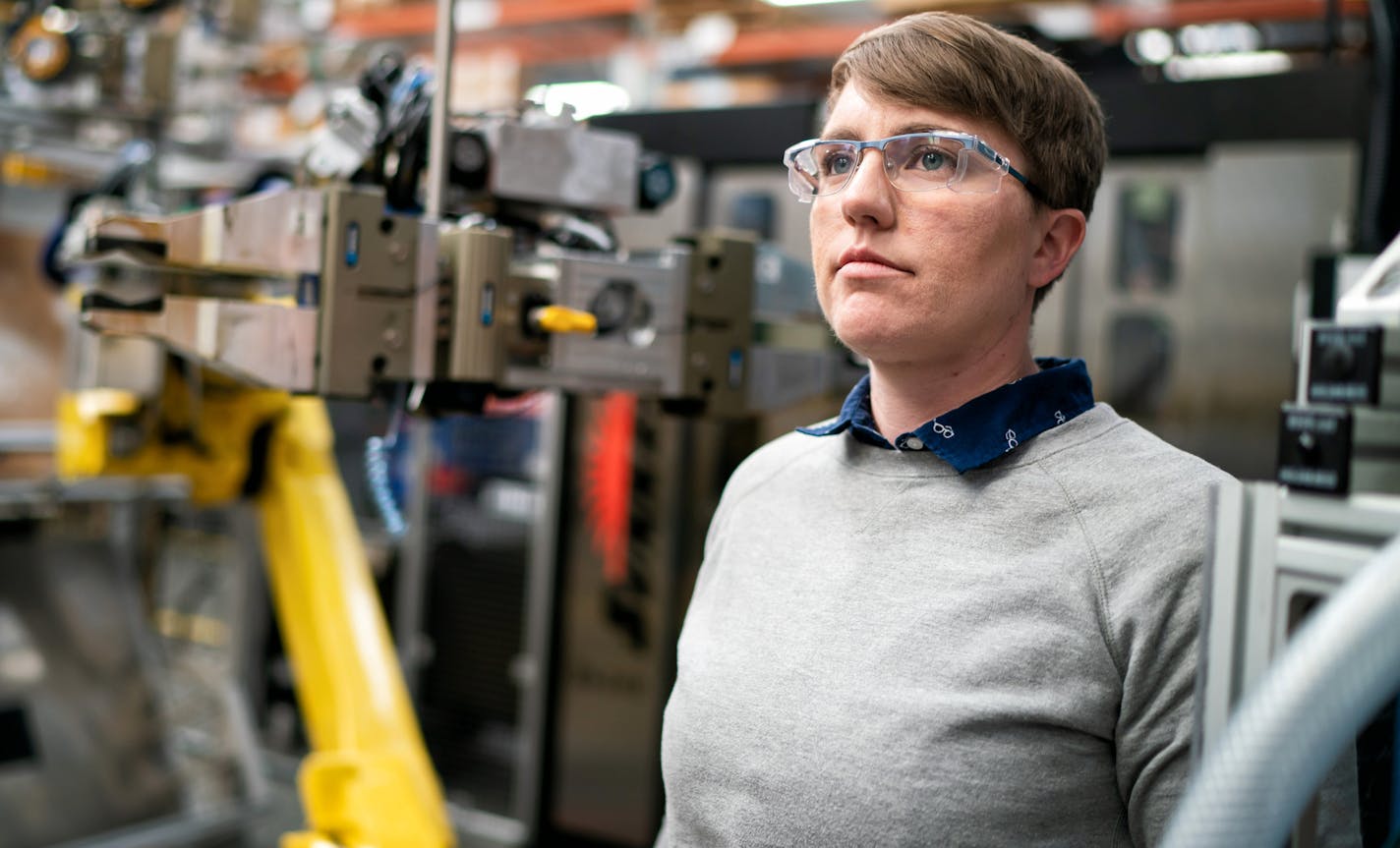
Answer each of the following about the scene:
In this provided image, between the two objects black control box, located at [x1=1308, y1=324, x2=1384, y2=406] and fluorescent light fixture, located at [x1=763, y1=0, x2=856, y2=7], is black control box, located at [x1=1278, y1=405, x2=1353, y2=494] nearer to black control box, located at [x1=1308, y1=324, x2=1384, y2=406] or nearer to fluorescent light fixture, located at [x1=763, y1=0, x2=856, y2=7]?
black control box, located at [x1=1308, y1=324, x2=1384, y2=406]

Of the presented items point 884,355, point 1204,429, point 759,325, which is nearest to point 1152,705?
point 884,355

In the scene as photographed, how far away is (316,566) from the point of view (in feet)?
8.93

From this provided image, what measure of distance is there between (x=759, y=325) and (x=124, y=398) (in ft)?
5.08

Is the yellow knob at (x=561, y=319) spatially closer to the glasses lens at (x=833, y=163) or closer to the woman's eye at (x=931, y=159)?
the glasses lens at (x=833, y=163)

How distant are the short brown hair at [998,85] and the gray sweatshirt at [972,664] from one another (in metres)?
0.26

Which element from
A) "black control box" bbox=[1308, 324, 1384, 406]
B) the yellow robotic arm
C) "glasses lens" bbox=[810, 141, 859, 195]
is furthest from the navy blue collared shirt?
the yellow robotic arm

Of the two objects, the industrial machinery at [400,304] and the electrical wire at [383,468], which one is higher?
the industrial machinery at [400,304]

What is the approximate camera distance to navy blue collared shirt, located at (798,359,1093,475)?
1213 mm

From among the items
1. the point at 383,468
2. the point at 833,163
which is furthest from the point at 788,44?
the point at 833,163

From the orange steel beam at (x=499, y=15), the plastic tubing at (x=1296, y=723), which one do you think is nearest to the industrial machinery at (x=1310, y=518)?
the plastic tubing at (x=1296, y=723)

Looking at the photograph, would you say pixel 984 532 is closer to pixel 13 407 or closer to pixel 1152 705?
pixel 1152 705

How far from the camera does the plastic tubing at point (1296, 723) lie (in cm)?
62

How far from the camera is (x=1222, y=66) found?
580cm

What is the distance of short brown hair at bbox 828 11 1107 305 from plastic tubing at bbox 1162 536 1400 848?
0.68 meters
